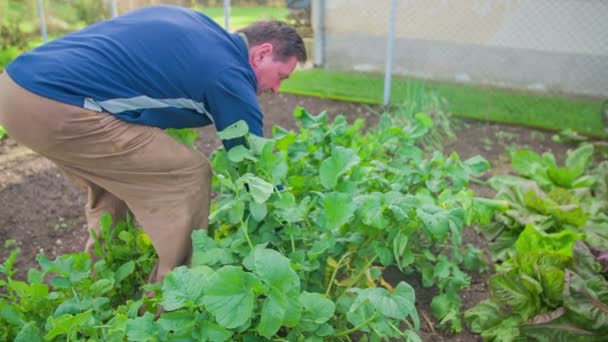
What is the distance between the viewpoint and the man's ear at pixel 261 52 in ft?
7.50

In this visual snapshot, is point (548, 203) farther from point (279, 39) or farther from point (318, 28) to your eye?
point (318, 28)

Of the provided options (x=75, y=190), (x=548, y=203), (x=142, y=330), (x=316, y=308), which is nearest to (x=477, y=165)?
(x=548, y=203)

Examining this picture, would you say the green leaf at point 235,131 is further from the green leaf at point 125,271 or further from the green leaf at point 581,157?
the green leaf at point 581,157

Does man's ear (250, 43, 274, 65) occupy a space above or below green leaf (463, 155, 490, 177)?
above

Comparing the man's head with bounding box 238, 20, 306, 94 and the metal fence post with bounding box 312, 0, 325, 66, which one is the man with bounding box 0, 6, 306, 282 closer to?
the man's head with bounding box 238, 20, 306, 94

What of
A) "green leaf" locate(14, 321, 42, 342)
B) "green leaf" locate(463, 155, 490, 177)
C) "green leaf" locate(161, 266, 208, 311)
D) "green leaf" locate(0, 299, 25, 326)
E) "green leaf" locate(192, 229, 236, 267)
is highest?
"green leaf" locate(161, 266, 208, 311)

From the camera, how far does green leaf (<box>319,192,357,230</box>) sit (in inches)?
75.1

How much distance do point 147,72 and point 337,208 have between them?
884 mm

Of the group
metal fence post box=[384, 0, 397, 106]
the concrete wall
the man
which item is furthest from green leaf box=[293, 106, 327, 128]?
the concrete wall

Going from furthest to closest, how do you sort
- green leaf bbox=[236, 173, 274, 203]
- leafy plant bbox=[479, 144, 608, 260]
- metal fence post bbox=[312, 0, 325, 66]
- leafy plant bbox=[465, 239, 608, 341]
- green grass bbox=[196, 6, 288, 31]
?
green grass bbox=[196, 6, 288, 31] < metal fence post bbox=[312, 0, 325, 66] < leafy plant bbox=[479, 144, 608, 260] < leafy plant bbox=[465, 239, 608, 341] < green leaf bbox=[236, 173, 274, 203]

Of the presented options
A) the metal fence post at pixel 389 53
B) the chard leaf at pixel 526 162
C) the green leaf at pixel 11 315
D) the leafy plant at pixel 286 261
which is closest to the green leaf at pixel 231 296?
the leafy plant at pixel 286 261

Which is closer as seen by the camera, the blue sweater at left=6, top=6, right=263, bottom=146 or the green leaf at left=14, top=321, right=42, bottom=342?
the green leaf at left=14, top=321, right=42, bottom=342

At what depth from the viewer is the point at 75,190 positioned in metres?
3.86

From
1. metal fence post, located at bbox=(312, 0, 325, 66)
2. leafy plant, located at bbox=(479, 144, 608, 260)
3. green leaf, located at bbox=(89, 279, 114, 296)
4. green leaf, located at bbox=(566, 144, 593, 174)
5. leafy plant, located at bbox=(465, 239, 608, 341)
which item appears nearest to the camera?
green leaf, located at bbox=(89, 279, 114, 296)
